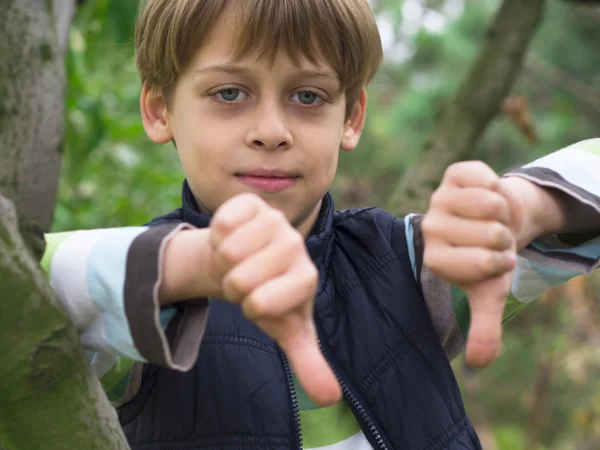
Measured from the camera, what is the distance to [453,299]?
1.13 meters

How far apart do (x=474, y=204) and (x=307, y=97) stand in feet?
1.57

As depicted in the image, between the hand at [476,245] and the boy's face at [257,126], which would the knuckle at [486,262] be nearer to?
the hand at [476,245]

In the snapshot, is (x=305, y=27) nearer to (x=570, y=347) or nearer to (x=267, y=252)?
(x=267, y=252)

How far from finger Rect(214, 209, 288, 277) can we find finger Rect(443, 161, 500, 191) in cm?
17

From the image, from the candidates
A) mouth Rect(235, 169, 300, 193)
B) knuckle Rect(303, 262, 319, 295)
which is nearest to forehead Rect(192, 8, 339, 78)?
mouth Rect(235, 169, 300, 193)

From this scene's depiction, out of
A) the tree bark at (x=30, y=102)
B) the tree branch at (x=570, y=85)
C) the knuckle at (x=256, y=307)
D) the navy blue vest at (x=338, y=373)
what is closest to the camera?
the knuckle at (x=256, y=307)

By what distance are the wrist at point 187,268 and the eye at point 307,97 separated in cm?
43

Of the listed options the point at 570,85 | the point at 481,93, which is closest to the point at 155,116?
the point at 481,93

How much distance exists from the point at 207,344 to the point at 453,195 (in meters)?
0.47

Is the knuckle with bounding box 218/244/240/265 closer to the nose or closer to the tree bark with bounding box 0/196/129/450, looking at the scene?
the tree bark with bounding box 0/196/129/450

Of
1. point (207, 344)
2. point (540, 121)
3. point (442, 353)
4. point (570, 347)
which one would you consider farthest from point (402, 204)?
point (540, 121)

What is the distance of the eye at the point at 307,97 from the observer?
111 cm

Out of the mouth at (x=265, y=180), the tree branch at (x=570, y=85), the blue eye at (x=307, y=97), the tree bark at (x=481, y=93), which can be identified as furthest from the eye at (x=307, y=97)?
the tree branch at (x=570, y=85)

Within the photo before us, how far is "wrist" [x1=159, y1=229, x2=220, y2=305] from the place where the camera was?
0.70m
